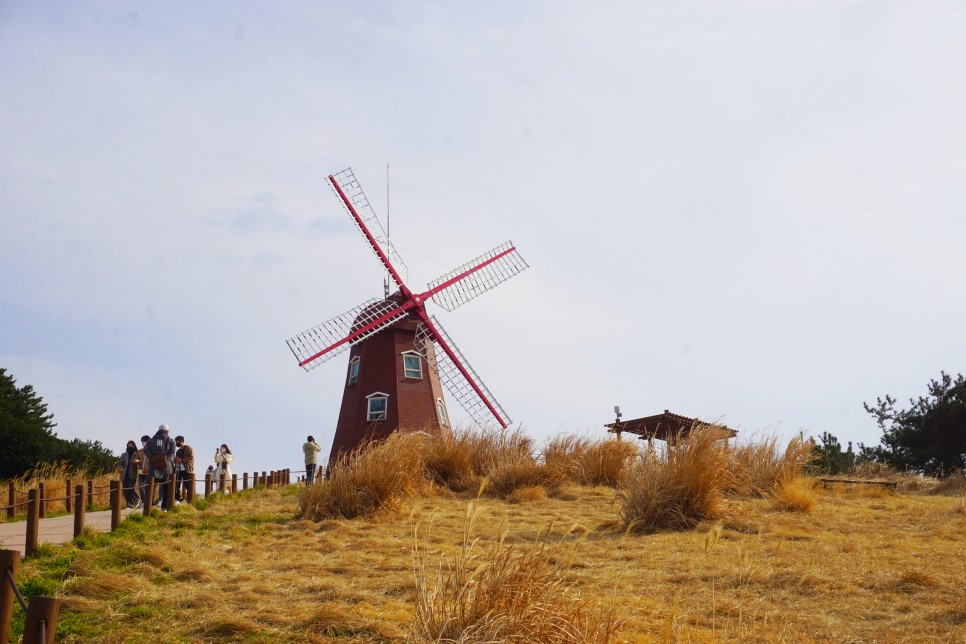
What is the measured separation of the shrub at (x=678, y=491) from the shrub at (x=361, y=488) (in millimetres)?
3886

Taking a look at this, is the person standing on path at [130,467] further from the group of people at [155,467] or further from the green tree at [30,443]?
the green tree at [30,443]

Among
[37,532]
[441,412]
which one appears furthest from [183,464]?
[441,412]

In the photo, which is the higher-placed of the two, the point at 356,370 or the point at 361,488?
the point at 356,370

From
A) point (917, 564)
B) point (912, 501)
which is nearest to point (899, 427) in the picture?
point (912, 501)

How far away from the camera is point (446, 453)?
59.9 feet

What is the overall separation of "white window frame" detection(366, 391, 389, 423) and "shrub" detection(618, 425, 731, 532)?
16.5m

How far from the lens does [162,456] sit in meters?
15.8

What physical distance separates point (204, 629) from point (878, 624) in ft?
18.8

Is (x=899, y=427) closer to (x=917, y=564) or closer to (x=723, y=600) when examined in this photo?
(x=917, y=564)

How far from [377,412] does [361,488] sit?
14534 mm

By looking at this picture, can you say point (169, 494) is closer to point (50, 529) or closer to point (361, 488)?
point (50, 529)

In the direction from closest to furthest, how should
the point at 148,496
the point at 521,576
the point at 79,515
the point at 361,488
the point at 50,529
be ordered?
the point at 521,576 < the point at 79,515 < the point at 50,529 < the point at 148,496 < the point at 361,488

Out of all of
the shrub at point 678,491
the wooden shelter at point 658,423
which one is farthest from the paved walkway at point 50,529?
the wooden shelter at point 658,423

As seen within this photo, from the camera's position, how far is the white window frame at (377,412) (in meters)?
28.4
